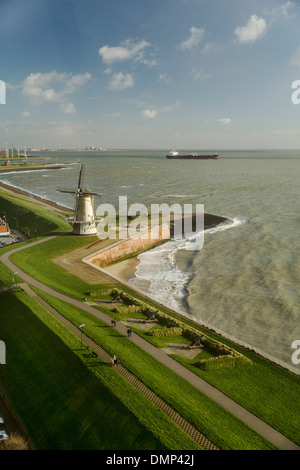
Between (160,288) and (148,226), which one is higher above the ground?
(148,226)

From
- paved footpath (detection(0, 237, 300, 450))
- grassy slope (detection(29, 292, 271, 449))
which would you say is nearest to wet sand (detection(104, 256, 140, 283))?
paved footpath (detection(0, 237, 300, 450))

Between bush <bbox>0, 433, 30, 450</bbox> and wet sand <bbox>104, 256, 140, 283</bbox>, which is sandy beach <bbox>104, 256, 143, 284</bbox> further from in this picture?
bush <bbox>0, 433, 30, 450</bbox>

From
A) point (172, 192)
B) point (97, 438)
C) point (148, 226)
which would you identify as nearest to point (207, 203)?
point (172, 192)

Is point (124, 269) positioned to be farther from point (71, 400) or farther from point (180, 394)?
point (180, 394)

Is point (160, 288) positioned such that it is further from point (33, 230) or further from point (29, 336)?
point (33, 230)

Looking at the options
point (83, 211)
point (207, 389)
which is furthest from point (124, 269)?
point (207, 389)
